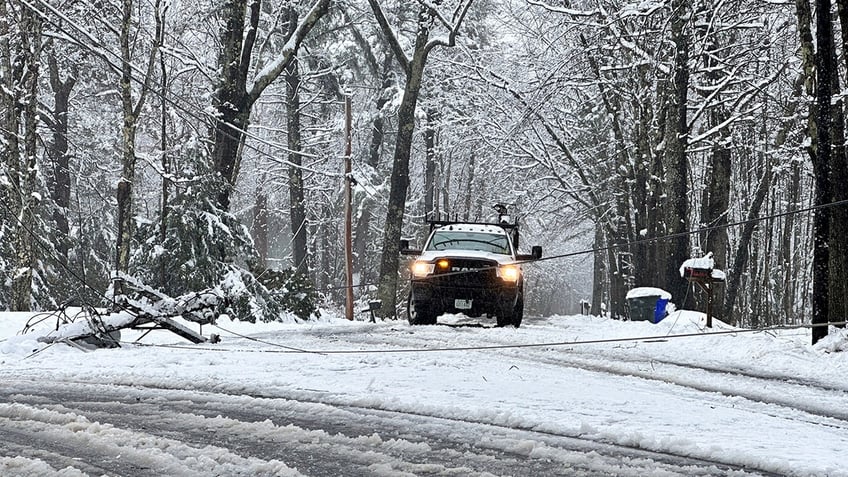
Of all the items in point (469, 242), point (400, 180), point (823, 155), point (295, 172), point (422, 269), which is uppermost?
point (295, 172)

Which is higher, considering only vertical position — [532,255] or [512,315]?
[532,255]

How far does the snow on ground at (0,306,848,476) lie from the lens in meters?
5.03

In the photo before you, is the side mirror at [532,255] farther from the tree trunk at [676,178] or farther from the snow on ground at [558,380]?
the tree trunk at [676,178]

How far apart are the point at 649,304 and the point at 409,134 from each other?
9.61 m

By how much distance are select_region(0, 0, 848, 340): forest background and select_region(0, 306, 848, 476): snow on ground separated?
4.23 ft

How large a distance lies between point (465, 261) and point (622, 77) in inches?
513

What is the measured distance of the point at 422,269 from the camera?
14844 mm

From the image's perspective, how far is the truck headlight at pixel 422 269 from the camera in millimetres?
14742

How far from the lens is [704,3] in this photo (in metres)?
18.1

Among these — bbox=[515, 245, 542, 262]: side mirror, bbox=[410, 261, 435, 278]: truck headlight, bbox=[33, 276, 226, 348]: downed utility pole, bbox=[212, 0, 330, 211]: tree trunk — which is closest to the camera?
bbox=[33, 276, 226, 348]: downed utility pole

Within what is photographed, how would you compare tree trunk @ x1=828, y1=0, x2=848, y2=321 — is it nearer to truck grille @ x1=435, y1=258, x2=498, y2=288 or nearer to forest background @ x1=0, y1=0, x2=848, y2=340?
forest background @ x1=0, y1=0, x2=848, y2=340

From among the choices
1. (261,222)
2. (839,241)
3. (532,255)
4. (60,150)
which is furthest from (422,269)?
(261,222)

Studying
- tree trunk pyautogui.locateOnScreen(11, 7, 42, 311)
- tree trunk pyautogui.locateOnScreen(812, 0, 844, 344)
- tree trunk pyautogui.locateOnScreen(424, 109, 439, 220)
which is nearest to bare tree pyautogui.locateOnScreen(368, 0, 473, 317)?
tree trunk pyautogui.locateOnScreen(11, 7, 42, 311)

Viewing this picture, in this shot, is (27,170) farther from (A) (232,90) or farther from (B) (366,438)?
(B) (366,438)
